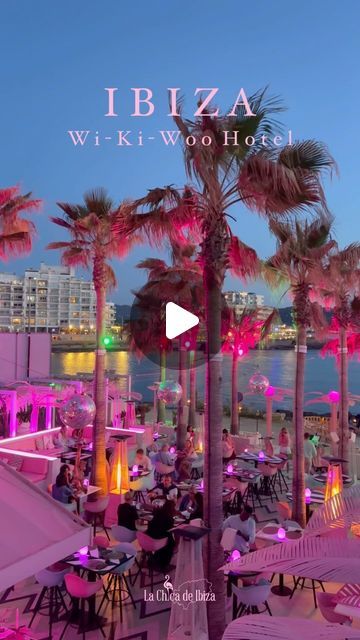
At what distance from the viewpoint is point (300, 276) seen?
9.02m

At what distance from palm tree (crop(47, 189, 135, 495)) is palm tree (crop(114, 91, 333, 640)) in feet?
12.5

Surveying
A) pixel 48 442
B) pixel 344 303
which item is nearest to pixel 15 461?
pixel 48 442

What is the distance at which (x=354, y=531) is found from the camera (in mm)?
5281

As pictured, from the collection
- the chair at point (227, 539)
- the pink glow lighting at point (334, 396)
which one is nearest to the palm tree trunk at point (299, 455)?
the chair at point (227, 539)

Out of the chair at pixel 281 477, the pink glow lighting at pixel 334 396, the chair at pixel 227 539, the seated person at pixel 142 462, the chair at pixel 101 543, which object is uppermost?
the pink glow lighting at pixel 334 396

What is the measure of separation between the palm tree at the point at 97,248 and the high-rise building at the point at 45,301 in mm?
132512

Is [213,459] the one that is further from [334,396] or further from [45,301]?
[45,301]

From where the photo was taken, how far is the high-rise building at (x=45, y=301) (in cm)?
14062

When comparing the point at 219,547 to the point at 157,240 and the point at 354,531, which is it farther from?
the point at 157,240

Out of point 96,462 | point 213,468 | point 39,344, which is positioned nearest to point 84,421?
point 96,462

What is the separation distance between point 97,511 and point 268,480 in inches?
190

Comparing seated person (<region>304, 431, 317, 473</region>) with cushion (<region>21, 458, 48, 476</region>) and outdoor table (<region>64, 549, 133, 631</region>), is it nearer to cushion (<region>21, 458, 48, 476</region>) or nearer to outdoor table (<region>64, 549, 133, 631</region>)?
cushion (<region>21, 458, 48, 476</region>)

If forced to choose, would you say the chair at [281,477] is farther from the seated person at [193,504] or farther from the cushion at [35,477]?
the cushion at [35,477]

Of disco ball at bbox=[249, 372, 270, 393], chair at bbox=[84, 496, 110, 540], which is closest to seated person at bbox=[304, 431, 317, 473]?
disco ball at bbox=[249, 372, 270, 393]
